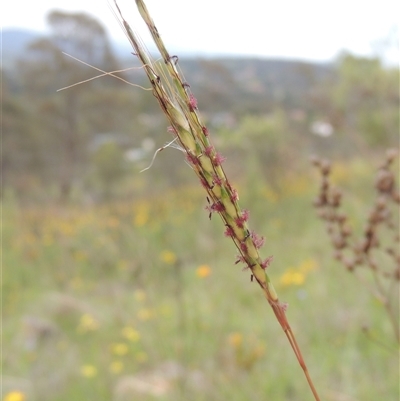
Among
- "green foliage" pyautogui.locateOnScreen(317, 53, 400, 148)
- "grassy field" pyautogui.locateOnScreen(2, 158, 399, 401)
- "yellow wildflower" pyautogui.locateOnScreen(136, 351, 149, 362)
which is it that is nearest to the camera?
"grassy field" pyautogui.locateOnScreen(2, 158, 399, 401)

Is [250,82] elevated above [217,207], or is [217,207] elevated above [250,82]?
[250,82]

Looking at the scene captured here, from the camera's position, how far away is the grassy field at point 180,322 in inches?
91.4

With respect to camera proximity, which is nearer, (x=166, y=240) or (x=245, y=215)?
(x=245, y=215)

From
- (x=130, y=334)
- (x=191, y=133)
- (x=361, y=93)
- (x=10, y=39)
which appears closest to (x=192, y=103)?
(x=191, y=133)

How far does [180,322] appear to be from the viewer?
293cm

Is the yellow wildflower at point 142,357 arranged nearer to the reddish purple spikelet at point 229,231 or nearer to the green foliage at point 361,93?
the reddish purple spikelet at point 229,231

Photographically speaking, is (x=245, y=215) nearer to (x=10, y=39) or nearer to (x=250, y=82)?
(x=10, y=39)

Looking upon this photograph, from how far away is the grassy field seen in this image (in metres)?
2.32

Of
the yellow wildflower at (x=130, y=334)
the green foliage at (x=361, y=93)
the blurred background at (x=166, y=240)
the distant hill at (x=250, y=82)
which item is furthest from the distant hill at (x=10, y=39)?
the green foliage at (x=361, y=93)

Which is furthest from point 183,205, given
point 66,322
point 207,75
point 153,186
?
point 66,322

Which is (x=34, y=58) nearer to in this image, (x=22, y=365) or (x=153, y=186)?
(x=153, y=186)

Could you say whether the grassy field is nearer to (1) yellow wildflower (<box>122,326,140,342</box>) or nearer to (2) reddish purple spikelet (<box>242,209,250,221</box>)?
(1) yellow wildflower (<box>122,326,140,342</box>)

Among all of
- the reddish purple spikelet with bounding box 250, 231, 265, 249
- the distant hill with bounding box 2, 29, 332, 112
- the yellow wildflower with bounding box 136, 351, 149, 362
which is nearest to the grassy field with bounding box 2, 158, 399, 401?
the yellow wildflower with bounding box 136, 351, 149, 362

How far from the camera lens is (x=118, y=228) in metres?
5.61
